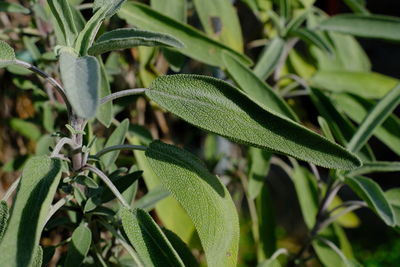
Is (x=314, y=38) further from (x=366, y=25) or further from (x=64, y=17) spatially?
(x=64, y=17)

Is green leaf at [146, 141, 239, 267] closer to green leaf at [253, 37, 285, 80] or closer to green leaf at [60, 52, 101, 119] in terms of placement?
green leaf at [60, 52, 101, 119]

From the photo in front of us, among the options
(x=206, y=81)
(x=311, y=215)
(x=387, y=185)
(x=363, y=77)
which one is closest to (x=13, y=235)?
(x=206, y=81)

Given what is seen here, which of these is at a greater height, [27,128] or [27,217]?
[27,217]

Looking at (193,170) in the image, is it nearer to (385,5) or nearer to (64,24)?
(64,24)

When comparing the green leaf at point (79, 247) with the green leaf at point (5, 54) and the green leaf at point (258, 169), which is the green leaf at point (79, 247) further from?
the green leaf at point (258, 169)

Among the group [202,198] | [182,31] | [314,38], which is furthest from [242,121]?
[314,38]

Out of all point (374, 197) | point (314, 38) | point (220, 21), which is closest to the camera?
point (374, 197)
